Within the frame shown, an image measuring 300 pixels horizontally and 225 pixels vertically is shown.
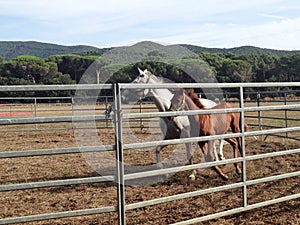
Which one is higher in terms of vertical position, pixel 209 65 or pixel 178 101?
pixel 209 65

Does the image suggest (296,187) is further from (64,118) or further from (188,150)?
(64,118)

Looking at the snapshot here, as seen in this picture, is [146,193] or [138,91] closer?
[146,193]

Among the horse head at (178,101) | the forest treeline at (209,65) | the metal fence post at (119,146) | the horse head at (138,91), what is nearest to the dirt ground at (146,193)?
the metal fence post at (119,146)

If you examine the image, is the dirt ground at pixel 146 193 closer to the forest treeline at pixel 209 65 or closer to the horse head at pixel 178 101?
the horse head at pixel 178 101

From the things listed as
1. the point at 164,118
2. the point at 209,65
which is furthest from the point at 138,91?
the point at 209,65

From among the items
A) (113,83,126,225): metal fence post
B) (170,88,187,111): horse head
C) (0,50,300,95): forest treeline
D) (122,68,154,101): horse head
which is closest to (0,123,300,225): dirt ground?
(113,83,126,225): metal fence post

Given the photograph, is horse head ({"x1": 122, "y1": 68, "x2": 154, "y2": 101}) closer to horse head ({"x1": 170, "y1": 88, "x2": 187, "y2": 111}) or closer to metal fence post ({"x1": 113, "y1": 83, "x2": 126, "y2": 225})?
horse head ({"x1": 170, "y1": 88, "x2": 187, "y2": 111})

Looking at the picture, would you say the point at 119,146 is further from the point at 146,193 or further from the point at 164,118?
the point at 164,118

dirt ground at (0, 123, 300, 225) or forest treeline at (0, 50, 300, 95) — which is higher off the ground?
forest treeline at (0, 50, 300, 95)

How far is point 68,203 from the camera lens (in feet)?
15.4

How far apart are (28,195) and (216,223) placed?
2729mm

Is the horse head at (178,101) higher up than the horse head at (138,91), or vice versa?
the horse head at (138,91)

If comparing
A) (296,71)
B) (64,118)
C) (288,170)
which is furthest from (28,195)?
(296,71)

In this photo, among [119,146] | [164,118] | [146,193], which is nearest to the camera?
[119,146]
